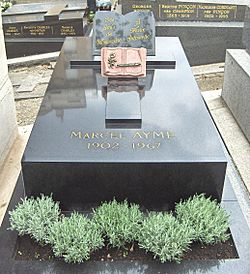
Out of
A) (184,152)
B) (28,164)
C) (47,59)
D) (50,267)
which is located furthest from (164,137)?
(47,59)

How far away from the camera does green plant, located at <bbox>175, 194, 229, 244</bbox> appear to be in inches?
89.7

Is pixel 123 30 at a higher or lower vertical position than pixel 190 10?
higher

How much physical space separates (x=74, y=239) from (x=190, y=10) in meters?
5.58

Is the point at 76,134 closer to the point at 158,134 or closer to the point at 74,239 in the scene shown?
the point at 158,134

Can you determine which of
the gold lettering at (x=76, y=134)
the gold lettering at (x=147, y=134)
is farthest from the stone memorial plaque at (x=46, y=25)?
the gold lettering at (x=147, y=134)

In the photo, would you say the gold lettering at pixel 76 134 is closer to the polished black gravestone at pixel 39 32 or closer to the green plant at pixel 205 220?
the green plant at pixel 205 220

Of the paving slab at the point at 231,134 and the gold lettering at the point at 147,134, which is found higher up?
the gold lettering at the point at 147,134

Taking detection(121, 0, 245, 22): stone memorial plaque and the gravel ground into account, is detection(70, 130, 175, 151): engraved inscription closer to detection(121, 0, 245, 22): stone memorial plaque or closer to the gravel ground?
the gravel ground

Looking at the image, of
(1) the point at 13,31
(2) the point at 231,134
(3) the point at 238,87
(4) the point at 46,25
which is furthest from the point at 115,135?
(1) the point at 13,31

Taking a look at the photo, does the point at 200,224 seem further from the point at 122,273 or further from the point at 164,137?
the point at 164,137

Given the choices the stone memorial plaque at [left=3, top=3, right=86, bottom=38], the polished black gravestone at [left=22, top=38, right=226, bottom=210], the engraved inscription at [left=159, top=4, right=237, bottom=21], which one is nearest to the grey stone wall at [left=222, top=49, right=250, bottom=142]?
the polished black gravestone at [left=22, top=38, right=226, bottom=210]

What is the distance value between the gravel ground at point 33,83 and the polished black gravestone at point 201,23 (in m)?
0.78

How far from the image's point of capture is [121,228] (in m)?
2.24

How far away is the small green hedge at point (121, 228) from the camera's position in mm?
2166
